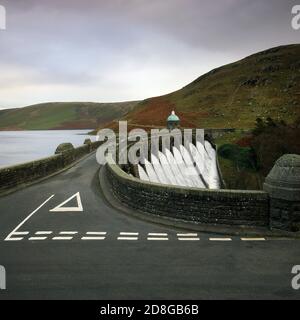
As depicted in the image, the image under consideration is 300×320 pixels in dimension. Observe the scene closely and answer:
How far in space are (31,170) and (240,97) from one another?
108 meters

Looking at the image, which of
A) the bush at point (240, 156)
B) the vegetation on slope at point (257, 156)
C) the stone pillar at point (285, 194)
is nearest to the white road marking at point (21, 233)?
the stone pillar at point (285, 194)

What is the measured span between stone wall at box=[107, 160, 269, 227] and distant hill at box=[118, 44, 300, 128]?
77992mm

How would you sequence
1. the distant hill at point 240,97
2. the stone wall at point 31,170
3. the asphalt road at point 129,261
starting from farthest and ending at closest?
1. the distant hill at point 240,97
2. the stone wall at point 31,170
3. the asphalt road at point 129,261

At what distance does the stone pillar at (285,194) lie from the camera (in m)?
9.78

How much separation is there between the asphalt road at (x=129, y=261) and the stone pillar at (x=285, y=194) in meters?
0.66

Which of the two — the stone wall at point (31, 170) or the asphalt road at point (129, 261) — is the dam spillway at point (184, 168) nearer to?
the stone wall at point (31, 170)

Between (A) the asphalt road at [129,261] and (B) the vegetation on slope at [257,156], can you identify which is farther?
(B) the vegetation on slope at [257,156]

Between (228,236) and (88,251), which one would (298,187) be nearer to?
(228,236)

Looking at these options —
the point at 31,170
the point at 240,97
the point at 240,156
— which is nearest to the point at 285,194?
the point at 31,170

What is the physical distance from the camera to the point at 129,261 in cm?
828

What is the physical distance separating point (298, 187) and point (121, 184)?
700 cm

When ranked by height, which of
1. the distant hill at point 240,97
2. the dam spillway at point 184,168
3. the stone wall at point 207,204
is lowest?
the dam spillway at point 184,168

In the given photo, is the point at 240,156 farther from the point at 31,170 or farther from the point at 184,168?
the point at 31,170

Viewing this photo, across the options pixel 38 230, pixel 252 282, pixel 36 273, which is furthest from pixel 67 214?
pixel 252 282
